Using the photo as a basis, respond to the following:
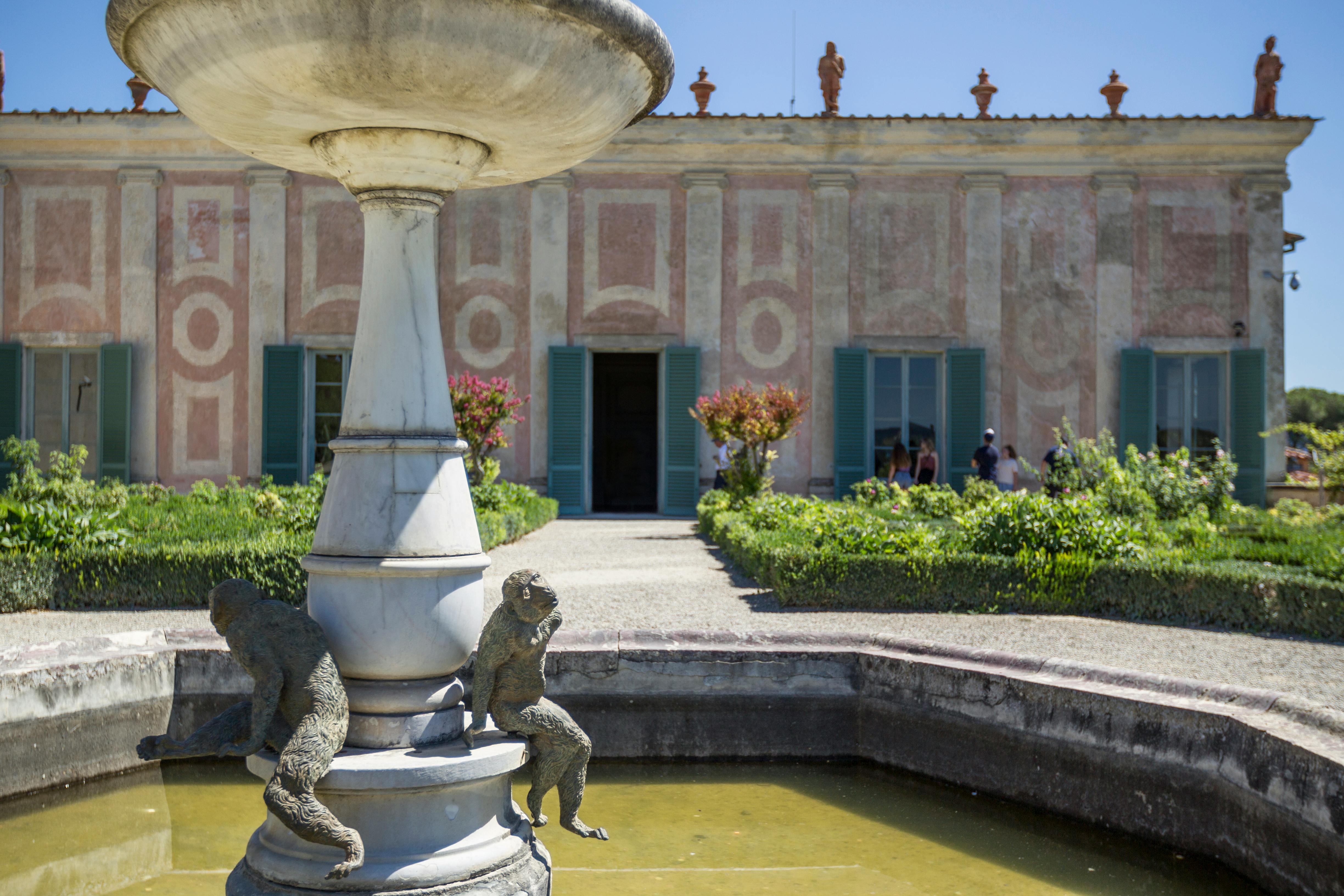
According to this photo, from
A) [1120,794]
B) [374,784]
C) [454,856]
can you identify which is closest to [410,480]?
[374,784]

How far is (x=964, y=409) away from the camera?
14203 millimetres

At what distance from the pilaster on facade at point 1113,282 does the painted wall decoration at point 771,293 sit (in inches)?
146

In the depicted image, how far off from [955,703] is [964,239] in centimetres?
1145

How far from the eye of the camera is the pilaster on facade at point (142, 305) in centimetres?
1427

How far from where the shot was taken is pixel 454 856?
256cm

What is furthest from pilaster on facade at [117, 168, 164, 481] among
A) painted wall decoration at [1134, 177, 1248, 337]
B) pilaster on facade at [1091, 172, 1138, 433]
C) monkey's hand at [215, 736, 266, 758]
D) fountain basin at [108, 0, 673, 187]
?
monkey's hand at [215, 736, 266, 758]

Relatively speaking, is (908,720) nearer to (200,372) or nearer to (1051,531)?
(1051,531)

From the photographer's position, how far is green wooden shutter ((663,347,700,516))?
556 inches

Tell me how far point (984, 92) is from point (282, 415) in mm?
9931

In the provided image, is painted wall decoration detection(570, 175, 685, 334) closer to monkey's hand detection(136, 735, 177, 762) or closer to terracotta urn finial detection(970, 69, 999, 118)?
terracotta urn finial detection(970, 69, 999, 118)

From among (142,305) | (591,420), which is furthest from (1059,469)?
(142,305)

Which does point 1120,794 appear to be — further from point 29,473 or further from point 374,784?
point 29,473

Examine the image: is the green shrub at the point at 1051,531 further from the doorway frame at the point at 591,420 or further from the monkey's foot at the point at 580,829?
the doorway frame at the point at 591,420

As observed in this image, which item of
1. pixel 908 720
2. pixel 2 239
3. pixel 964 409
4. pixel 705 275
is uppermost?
pixel 2 239
